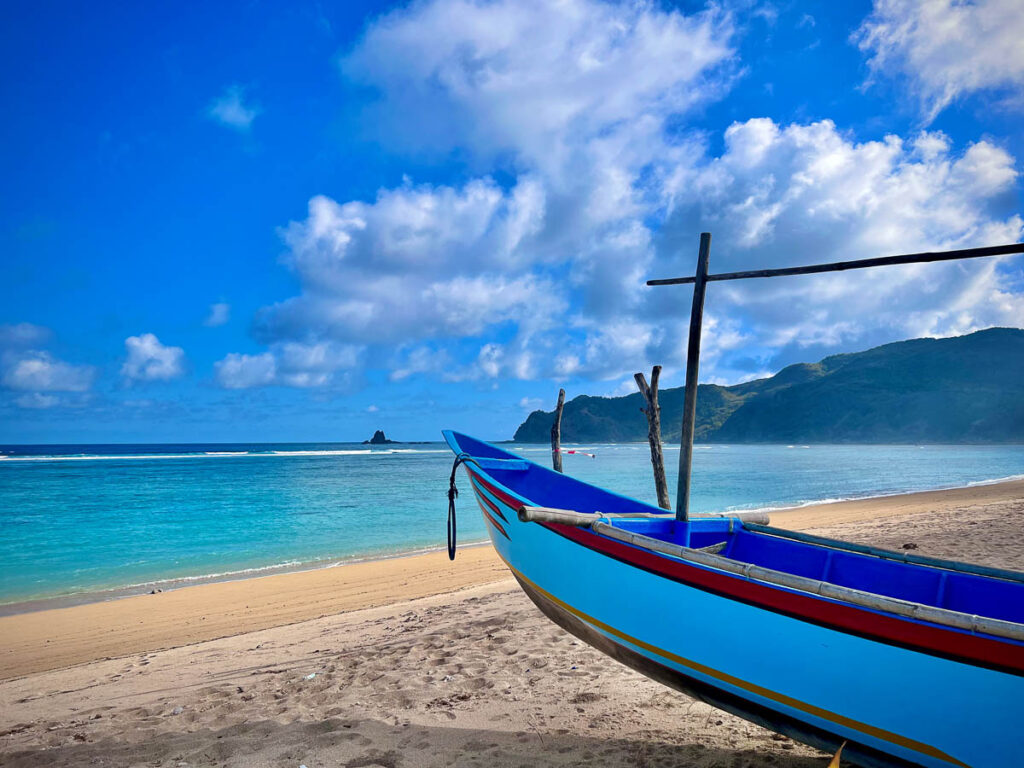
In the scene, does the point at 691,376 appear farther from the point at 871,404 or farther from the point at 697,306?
the point at 871,404

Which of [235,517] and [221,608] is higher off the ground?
[221,608]

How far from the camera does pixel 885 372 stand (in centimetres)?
13162

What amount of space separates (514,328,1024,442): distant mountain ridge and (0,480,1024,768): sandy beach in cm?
9388

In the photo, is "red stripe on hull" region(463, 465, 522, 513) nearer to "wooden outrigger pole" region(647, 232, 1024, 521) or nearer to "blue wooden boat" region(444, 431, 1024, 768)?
"blue wooden boat" region(444, 431, 1024, 768)

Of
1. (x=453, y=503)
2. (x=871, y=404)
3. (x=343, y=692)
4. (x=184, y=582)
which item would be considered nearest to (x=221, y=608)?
(x=184, y=582)

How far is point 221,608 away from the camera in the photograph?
351 inches

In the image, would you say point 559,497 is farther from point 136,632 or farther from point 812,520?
point 812,520

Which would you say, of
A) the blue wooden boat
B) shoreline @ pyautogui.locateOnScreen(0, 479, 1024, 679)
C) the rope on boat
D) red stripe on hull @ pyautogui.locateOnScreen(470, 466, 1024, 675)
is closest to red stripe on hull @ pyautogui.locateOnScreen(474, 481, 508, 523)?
the blue wooden boat

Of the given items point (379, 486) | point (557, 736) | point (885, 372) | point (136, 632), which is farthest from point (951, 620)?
point (885, 372)

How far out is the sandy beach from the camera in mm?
3822

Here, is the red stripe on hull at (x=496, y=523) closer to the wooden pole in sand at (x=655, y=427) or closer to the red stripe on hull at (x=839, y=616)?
the red stripe on hull at (x=839, y=616)

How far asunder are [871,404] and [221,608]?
456 feet

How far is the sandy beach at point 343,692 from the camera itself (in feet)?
12.5

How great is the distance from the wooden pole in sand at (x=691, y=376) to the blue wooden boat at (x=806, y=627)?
0.24m
